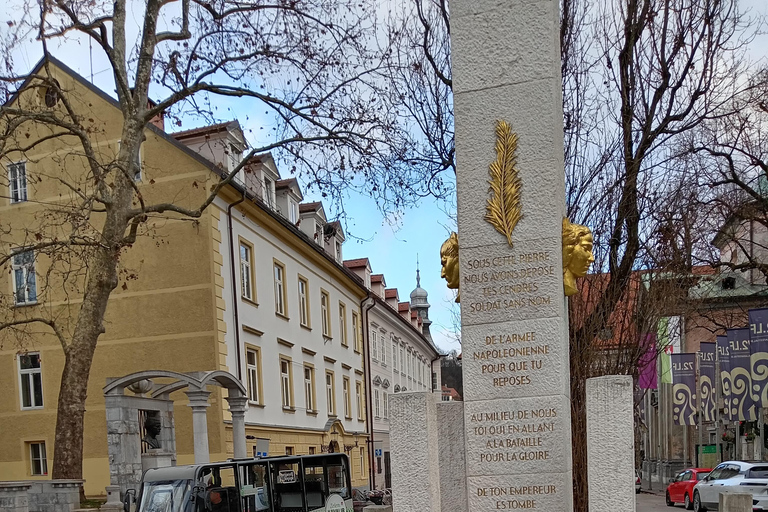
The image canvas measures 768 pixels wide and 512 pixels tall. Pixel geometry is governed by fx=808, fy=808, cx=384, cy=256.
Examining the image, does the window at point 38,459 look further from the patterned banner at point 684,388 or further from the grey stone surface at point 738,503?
the patterned banner at point 684,388

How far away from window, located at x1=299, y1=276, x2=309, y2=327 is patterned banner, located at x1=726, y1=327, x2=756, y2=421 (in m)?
14.4

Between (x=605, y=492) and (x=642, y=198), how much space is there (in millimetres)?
7258

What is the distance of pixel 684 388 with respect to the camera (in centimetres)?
2952

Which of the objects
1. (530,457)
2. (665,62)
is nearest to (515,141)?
(530,457)

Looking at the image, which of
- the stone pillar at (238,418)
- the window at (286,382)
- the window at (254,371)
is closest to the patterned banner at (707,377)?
the window at (286,382)

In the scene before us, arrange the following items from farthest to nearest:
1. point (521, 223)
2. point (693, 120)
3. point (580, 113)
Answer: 1. point (693, 120)
2. point (580, 113)
3. point (521, 223)

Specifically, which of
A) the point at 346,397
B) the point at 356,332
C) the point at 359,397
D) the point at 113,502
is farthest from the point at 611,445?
the point at 356,332

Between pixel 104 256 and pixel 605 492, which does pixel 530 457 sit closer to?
pixel 605 492

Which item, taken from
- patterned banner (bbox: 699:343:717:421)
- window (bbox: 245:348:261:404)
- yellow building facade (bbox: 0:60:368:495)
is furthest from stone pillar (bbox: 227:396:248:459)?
patterned banner (bbox: 699:343:717:421)

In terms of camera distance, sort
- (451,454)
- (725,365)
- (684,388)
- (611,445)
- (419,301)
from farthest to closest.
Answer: (419,301)
(684,388)
(725,365)
(451,454)
(611,445)

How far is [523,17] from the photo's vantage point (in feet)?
21.2

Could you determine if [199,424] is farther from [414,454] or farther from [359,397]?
[359,397]

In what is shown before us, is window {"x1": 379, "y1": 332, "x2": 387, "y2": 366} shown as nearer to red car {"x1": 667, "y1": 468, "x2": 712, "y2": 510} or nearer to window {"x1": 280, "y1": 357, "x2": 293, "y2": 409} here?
window {"x1": 280, "y1": 357, "x2": 293, "y2": 409}

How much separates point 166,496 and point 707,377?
21.5 meters
